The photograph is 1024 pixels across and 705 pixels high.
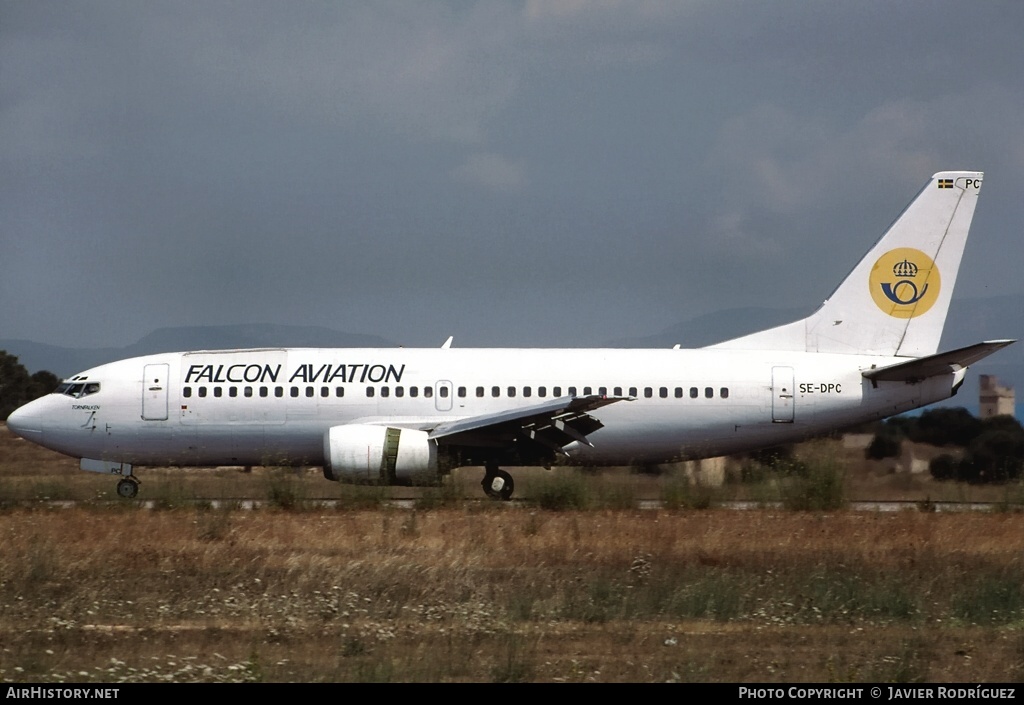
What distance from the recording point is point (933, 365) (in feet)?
78.7

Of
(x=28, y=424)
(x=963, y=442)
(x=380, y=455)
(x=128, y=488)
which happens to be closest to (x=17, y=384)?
(x=28, y=424)

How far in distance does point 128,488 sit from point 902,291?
51.6 ft

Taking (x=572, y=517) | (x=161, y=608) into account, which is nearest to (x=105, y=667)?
(x=161, y=608)

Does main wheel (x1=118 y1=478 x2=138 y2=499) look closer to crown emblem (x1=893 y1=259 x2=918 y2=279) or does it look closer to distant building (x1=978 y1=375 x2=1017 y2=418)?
crown emblem (x1=893 y1=259 x2=918 y2=279)

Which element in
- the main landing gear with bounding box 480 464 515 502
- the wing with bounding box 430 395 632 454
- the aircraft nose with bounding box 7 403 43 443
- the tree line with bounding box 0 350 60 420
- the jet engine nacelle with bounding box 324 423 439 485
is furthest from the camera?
the tree line with bounding box 0 350 60 420

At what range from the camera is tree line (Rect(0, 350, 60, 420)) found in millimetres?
47531

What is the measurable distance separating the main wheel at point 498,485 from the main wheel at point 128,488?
6643 mm

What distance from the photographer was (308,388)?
24.6 meters

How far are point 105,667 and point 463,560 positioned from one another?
590 cm

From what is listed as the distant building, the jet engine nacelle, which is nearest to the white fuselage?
the jet engine nacelle

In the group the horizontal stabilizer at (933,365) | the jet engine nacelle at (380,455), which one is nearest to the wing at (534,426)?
the jet engine nacelle at (380,455)

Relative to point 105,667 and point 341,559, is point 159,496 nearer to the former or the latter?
point 341,559

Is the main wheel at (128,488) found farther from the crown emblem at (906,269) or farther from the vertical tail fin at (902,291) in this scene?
the crown emblem at (906,269)

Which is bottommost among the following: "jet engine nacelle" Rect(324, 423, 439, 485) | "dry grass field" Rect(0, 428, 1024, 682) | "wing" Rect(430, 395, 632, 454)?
"dry grass field" Rect(0, 428, 1024, 682)
